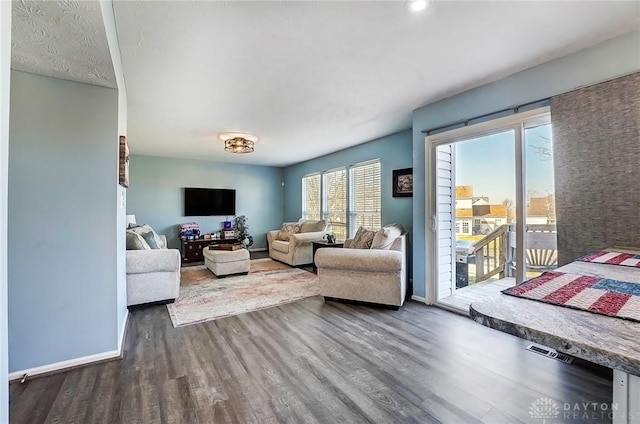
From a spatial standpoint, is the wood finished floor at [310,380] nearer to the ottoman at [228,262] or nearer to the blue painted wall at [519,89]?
the blue painted wall at [519,89]

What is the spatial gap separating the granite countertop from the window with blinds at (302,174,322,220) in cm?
585

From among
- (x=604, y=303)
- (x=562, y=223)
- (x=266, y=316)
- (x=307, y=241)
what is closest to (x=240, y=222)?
(x=307, y=241)

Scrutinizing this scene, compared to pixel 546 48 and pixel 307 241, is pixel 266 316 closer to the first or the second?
pixel 307 241

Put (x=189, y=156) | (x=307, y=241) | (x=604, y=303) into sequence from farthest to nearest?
Result: (x=189, y=156) < (x=307, y=241) < (x=604, y=303)

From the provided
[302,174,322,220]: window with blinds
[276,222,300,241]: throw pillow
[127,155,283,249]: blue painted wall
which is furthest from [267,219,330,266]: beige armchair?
[127,155,283,249]: blue painted wall

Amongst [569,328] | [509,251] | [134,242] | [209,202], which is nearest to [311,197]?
[209,202]

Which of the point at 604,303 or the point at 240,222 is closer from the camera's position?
the point at 604,303

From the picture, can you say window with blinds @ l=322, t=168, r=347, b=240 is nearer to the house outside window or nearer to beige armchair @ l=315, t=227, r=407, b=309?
the house outside window

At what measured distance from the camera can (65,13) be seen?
1.39 meters

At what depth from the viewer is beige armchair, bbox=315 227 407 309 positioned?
10.4ft

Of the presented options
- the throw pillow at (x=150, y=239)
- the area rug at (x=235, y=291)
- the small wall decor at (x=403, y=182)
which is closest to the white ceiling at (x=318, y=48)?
the small wall decor at (x=403, y=182)

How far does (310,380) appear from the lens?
6.16 ft

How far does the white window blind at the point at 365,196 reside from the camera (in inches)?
197

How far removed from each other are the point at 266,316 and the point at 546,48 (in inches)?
135
